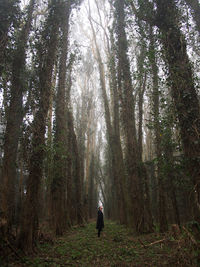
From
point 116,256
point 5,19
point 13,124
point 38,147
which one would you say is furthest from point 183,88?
point 13,124

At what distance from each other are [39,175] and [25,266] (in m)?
2.13

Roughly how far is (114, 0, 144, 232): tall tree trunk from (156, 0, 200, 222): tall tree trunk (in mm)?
3824

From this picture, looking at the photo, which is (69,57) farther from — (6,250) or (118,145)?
(6,250)

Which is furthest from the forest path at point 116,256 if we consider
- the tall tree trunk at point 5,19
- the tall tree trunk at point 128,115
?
the tall tree trunk at point 5,19

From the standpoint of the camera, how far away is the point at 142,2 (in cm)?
574

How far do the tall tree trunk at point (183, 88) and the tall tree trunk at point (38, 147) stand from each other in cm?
347

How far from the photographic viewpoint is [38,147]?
5.58 m

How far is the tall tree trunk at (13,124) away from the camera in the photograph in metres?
6.83

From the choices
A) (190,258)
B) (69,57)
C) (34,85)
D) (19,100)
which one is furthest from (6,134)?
(190,258)

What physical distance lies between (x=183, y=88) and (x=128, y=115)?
14.2 ft

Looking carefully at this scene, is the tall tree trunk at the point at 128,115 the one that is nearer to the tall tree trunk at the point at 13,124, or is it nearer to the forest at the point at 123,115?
the forest at the point at 123,115

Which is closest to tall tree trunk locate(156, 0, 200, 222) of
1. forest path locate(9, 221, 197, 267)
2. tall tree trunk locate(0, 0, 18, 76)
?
forest path locate(9, 221, 197, 267)

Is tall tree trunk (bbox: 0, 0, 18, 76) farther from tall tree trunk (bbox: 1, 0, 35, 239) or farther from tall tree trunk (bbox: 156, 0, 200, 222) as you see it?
tall tree trunk (bbox: 156, 0, 200, 222)

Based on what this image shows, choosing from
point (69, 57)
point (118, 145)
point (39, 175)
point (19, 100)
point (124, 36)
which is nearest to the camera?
point (39, 175)
